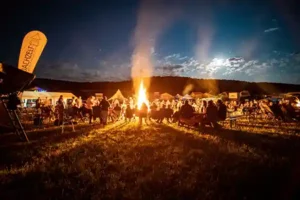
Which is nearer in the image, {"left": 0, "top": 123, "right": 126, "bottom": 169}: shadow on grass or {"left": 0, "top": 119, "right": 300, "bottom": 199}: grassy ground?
{"left": 0, "top": 119, "right": 300, "bottom": 199}: grassy ground

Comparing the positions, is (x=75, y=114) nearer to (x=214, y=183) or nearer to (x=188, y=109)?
(x=188, y=109)

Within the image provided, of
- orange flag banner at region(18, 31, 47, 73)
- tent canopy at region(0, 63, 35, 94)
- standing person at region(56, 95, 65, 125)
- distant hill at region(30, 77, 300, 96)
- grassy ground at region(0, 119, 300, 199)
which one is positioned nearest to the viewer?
grassy ground at region(0, 119, 300, 199)

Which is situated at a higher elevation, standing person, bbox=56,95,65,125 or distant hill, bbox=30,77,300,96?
distant hill, bbox=30,77,300,96

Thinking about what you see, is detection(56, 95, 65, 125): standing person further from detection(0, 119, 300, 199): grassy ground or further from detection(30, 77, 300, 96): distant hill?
detection(30, 77, 300, 96): distant hill

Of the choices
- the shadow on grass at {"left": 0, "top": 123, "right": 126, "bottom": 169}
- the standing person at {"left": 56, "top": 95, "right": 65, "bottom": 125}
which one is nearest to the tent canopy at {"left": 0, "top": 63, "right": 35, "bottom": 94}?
the shadow on grass at {"left": 0, "top": 123, "right": 126, "bottom": 169}

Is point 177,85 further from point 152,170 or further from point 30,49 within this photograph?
point 152,170

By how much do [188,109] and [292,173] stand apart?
960 cm

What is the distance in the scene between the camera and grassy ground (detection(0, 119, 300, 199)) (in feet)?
15.9

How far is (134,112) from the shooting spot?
18.0m

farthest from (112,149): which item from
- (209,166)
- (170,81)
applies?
(170,81)

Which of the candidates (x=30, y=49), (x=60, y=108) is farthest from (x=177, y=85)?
(x=30, y=49)

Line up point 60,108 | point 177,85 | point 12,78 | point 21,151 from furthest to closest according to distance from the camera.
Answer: point 177,85 → point 60,108 → point 21,151 → point 12,78

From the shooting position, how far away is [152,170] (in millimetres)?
6242

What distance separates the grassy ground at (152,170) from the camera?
15.9 ft
